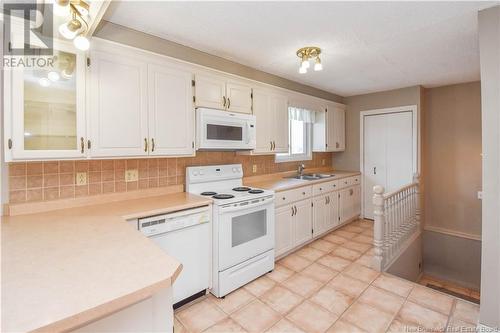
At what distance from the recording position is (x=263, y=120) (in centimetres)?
315

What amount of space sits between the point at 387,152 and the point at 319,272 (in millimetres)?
2706

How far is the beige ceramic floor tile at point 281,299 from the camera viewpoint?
2.11 m

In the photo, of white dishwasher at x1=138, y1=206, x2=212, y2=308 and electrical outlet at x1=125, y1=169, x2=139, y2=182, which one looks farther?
electrical outlet at x1=125, y1=169, x2=139, y2=182

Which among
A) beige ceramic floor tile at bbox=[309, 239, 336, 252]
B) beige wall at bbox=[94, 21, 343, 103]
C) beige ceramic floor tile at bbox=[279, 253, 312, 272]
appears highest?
beige wall at bbox=[94, 21, 343, 103]

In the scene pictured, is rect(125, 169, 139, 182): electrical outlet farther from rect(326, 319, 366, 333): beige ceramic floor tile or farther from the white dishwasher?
rect(326, 319, 366, 333): beige ceramic floor tile

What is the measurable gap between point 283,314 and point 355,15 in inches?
96.9

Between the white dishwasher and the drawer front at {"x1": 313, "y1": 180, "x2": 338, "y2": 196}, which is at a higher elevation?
the drawer front at {"x1": 313, "y1": 180, "x2": 338, "y2": 196}

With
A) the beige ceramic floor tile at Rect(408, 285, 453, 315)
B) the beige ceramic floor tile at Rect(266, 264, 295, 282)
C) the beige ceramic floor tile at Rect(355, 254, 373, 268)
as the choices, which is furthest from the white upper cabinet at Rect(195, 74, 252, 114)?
the beige ceramic floor tile at Rect(408, 285, 453, 315)

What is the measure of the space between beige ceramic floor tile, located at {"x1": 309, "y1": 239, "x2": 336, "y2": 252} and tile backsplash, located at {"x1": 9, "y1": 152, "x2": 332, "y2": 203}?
5.64 ft

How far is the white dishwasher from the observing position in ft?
6.20

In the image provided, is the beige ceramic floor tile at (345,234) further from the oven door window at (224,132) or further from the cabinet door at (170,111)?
the cabinet door at (170,111)

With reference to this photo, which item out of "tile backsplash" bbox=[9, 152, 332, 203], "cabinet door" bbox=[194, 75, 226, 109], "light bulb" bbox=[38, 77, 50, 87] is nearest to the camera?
"light bulb" bbox=[38, 77, 50, 87]

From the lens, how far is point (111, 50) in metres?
1.94

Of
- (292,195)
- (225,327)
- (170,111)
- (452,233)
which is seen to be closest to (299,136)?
(292,195)
